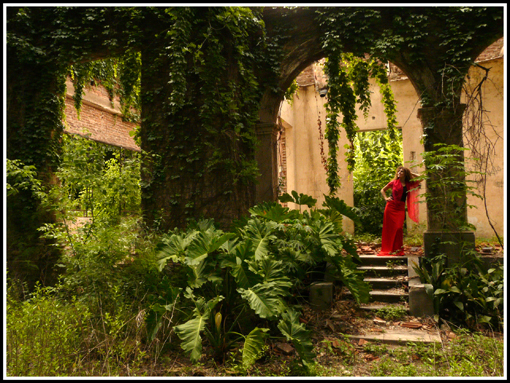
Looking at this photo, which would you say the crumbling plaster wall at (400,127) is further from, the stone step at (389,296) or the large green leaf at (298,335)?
the large green leaf at (298,335)

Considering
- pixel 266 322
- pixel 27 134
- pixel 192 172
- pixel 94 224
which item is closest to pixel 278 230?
pixel 266 322

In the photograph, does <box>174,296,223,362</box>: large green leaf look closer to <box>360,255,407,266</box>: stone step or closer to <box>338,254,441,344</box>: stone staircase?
<box>338,254,441,344</box>: stone staircase

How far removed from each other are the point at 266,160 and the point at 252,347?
4276 millimetres

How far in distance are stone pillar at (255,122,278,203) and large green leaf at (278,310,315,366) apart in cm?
361

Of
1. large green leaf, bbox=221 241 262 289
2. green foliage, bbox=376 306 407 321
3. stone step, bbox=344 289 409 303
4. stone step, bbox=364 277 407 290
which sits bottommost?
green foliage, bbox=376 306 407 321

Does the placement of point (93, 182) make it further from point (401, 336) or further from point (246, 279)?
point (401, 336)

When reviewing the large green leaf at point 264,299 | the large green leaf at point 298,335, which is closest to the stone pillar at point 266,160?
the large green leaf at point 264,299

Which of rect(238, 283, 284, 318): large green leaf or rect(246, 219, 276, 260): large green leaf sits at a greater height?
rect(246, 219, 276, 260): large green leaf

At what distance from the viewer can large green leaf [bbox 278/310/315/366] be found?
12.0ft

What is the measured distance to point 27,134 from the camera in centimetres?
718

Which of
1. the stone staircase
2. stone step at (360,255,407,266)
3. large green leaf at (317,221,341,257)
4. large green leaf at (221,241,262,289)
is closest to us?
large green leaf at (221,241,262,289)

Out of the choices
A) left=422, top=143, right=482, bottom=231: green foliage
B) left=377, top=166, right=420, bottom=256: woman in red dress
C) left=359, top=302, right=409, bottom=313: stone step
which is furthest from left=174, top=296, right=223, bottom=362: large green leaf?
left=377, top=166, right=420, bottom=256: woman in red dress

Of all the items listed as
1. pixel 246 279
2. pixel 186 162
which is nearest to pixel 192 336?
pixel 246 279

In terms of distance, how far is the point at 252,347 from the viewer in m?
3.70
